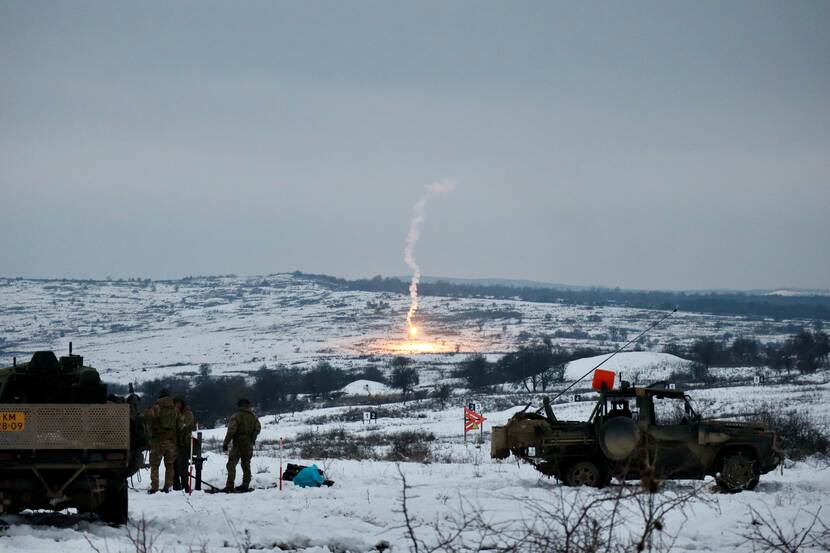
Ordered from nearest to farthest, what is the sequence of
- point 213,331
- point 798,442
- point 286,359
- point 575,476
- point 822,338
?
point 575,476
point 798,442
point 822,338
point 286,359
point 213,331

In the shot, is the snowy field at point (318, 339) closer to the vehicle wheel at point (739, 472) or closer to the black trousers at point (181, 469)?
the black trousers at point (181, 469)

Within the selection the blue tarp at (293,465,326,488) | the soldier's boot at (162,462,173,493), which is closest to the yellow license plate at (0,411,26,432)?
the soldier's boot at (162,462,173,493)

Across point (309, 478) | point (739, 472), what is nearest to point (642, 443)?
point (739, 472)

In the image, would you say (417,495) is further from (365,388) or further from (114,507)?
(365,388)

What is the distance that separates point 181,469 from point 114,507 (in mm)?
5335

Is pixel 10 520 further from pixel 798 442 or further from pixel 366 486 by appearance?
pixel 798 442

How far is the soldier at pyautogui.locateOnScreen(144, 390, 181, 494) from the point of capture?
744 inches

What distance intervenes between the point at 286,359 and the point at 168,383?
44220mm

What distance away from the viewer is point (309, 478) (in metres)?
19.8

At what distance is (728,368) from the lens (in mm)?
86312

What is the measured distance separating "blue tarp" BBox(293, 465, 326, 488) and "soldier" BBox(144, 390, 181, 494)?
227 centimetres

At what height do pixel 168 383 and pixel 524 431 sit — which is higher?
pixel 524 431

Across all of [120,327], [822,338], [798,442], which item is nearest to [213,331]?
[120,327]

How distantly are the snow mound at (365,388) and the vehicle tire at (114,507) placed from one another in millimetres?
66133
